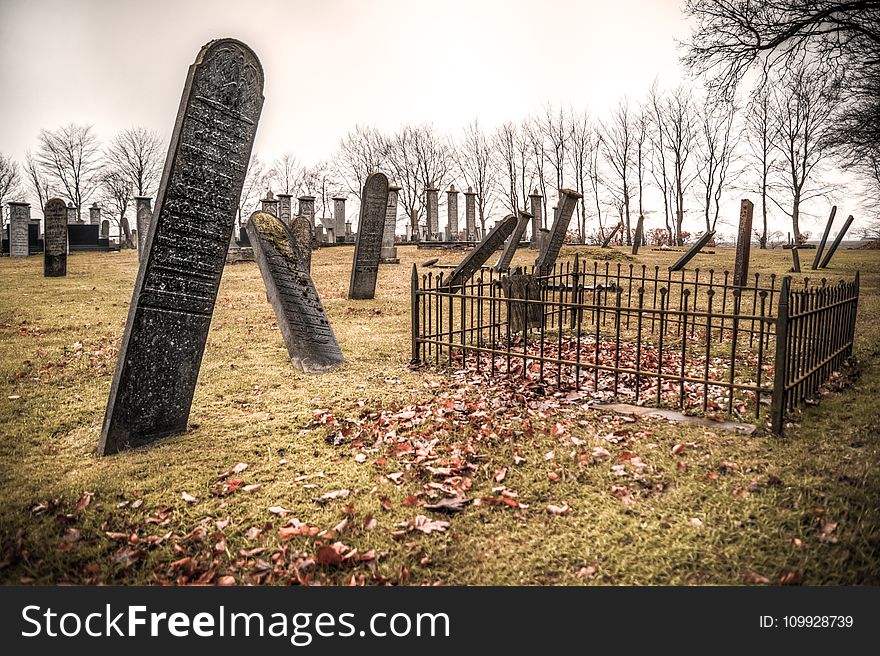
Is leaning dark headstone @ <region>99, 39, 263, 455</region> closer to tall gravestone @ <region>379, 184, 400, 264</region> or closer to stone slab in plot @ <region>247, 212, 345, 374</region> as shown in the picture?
stone slab in plot @ <region>247, 212, 345, 374</region>

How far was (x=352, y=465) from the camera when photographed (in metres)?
4.21

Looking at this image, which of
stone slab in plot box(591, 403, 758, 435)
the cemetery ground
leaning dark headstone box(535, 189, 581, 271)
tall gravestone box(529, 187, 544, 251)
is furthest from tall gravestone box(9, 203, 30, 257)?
stone slab in plot box(591, 403, 758, 435)

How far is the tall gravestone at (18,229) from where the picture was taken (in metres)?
23.0

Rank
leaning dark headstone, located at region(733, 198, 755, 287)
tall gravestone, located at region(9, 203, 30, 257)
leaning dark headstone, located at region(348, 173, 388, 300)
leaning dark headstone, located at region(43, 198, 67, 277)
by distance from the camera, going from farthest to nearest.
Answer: tall gravestone, located at region(9, 203, 30, 257), leaning dark headstone, located at region(43, 198, 67, 277), leaning dark headstone, located at region(348, 173, 388, 300), leaning dark headstone, located at region(733, 198, 755, 287)

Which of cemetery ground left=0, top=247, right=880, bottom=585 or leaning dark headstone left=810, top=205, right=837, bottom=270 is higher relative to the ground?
leaning dark headstone left=810, top=205, right=837, bottom=270

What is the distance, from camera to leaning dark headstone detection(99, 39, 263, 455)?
4.32 meters

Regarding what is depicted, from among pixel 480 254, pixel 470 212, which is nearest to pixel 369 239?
pixel 480 254

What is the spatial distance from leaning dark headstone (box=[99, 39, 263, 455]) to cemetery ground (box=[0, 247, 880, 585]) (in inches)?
13.9

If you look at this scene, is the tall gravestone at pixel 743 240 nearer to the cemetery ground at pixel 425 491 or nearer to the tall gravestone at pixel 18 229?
the cemetery ground at pixel 425 491

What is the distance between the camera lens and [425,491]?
3.76 meters

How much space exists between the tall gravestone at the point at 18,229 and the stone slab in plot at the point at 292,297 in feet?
73.6

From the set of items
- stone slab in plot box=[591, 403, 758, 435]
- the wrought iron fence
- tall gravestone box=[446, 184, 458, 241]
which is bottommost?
stone slab in plot box=[591, 403, 758, 435]

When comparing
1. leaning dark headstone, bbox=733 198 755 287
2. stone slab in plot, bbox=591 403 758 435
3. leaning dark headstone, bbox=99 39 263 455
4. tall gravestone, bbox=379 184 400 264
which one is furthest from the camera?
tall gravestone, bbox=379 184 400 264

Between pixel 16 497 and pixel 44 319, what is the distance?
815 cm
